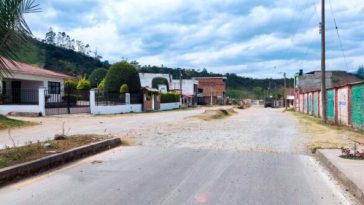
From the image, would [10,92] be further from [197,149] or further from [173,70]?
[173,70]

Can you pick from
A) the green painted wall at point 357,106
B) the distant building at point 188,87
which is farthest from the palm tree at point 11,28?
the distant building at point 188,87

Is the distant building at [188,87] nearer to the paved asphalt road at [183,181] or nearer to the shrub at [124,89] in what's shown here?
the shrub at [124,89]

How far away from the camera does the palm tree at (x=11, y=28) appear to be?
9016mm

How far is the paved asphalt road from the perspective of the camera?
7691 mm

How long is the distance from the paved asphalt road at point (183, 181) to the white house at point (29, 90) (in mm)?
23578

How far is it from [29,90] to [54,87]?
5.80m

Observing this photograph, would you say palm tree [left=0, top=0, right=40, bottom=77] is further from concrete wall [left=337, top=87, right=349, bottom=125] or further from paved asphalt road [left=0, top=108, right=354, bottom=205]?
concrete wall [left=337, top=87, right=349, bottom=125]

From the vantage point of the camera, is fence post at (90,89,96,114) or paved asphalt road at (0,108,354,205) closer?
paved asphalt road at (0,108,354,205)

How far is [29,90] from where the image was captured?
139ft

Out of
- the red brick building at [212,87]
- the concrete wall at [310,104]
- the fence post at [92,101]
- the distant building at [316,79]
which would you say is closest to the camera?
the fence post at [92,101]

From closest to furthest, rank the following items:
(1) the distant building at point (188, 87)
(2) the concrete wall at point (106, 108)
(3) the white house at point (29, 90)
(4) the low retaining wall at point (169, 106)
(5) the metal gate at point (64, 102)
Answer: (3) the white house at point (29, 90) < (5) the metal gate at point (64, 102) < (2) the concrete wall at point (106, 108) < (4) the low retaining wall at point (169, 106) < (1) the distant building at point (188, 87)

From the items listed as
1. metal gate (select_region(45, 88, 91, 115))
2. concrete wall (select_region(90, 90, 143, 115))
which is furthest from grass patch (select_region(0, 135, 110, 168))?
concrete wall (select_region(90, 90, 143, 115))

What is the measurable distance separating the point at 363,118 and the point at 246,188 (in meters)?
14.5

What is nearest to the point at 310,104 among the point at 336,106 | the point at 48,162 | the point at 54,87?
the point at 336,106
